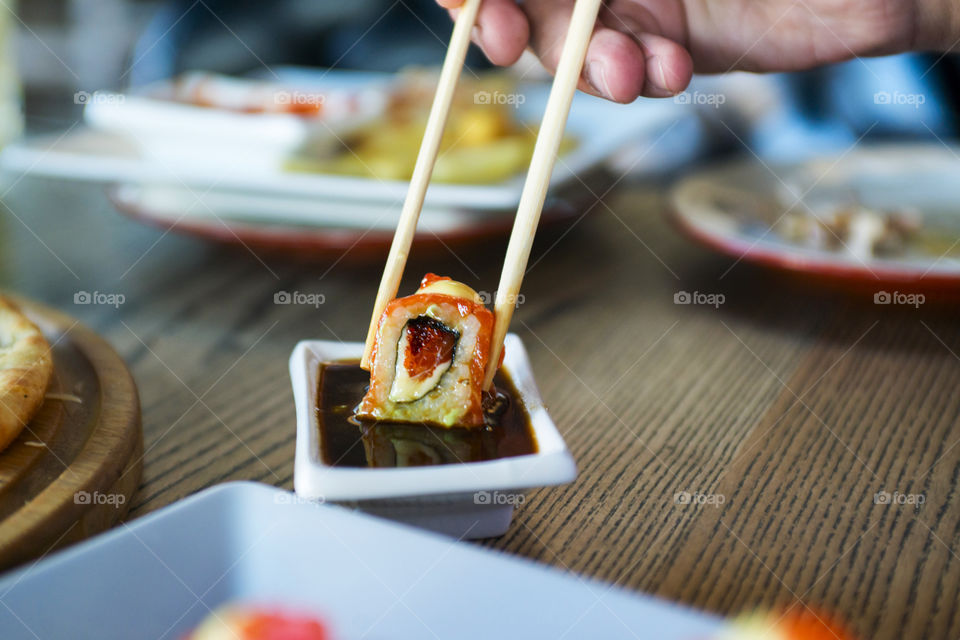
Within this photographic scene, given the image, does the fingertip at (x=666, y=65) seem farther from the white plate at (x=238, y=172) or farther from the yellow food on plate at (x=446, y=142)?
the yellow food on plate at (x=446, y=142)

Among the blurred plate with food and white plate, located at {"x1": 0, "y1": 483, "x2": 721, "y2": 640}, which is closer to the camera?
white plate, located at {"x1": 0, "y1": 483, "x2": 721, "y2": 640}

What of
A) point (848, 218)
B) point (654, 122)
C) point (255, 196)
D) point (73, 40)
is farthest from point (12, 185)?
point (73, 40)

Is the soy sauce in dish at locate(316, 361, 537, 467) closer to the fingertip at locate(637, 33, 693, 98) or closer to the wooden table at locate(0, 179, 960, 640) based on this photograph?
the wooden table at locate(0, 179, 960, 640)

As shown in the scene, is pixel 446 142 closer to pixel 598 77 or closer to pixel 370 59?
pixel 598 77

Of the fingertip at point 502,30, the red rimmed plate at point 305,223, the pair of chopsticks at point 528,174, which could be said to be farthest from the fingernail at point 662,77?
the red rimmed plate at point 305,223

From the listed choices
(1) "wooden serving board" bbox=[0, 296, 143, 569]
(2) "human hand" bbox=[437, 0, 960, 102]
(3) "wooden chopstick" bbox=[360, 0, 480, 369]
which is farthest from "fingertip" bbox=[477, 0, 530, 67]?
(1) "wooden serving board" bbox=[0, 296, 143, 569]

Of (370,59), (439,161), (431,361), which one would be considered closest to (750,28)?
(439,161)
